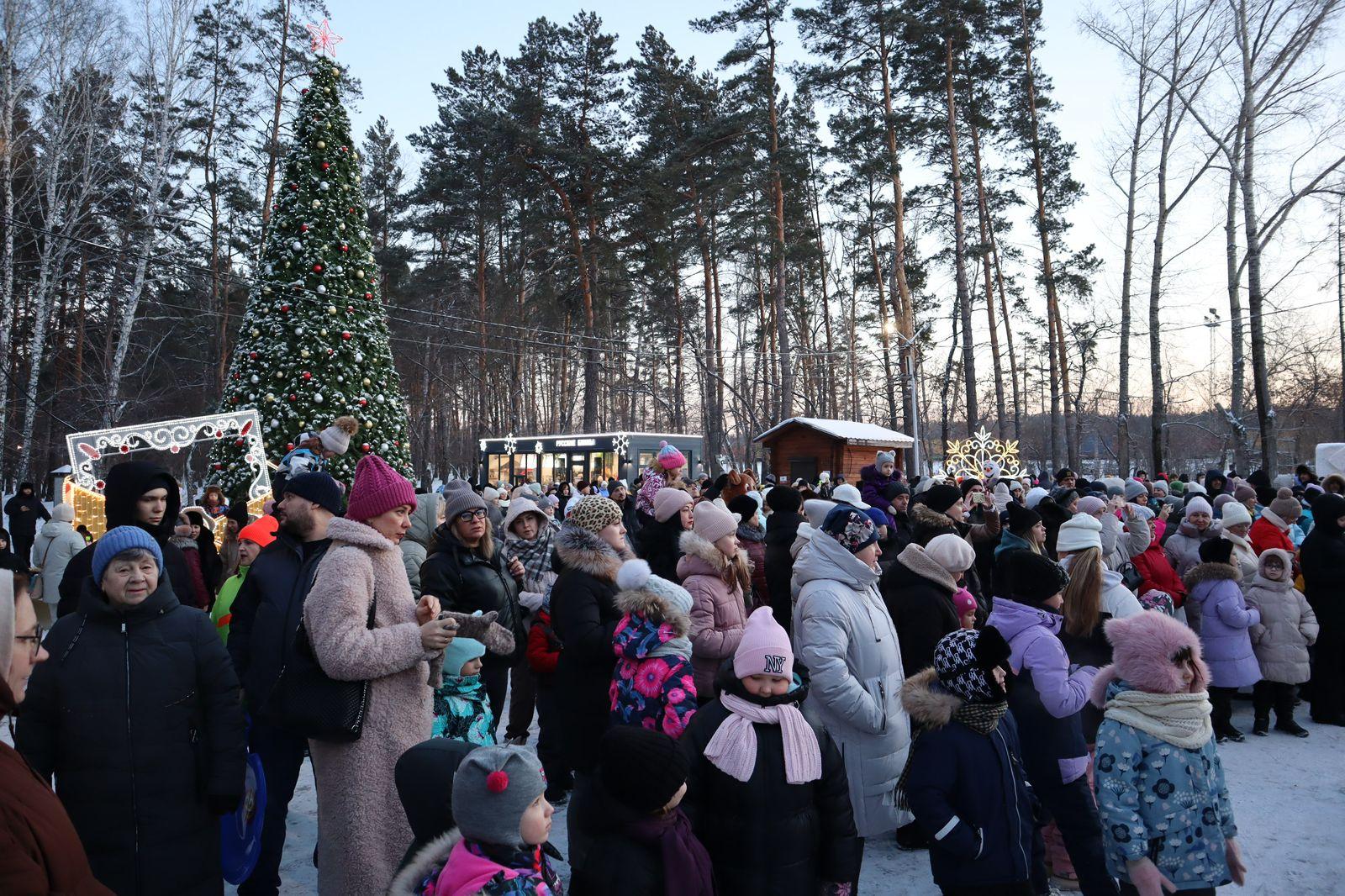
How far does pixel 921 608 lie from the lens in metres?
4.63

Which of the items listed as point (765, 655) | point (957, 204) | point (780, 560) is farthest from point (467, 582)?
point (957, 204)

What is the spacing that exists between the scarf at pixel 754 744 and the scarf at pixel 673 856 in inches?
16.5

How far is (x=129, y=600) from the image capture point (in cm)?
302

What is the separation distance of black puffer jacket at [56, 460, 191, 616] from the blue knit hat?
960 mm

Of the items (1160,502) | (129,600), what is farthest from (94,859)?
(1160,502)

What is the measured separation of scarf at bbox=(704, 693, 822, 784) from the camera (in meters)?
2.90

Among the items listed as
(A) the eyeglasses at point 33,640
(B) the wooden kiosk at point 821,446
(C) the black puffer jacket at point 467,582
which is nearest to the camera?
(A) the eyeglasses at point 33,640

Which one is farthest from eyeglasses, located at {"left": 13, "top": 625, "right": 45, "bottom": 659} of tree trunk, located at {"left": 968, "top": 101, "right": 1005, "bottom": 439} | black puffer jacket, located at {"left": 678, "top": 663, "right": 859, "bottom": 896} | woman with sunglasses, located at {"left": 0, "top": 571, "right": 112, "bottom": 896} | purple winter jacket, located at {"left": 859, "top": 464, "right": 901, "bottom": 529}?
tree trunk, located at {"left": 968, "top": 101, "right": 1005, "bottom": 439}

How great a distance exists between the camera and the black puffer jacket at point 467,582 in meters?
4.54

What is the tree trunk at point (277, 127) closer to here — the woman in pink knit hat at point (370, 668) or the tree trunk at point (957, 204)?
the tree trunk at point (957, 204)

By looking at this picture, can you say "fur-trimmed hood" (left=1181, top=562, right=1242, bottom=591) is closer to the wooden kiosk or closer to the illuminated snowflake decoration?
the illuminated snowflake decoration

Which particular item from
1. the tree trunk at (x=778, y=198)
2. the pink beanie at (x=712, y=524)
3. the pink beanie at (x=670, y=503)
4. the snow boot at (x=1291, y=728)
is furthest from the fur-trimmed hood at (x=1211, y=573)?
the tree trunk at (x=778, y=198)

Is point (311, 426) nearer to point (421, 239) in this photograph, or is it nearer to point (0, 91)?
point (0, 91)

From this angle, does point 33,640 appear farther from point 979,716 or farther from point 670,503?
point 670,503
